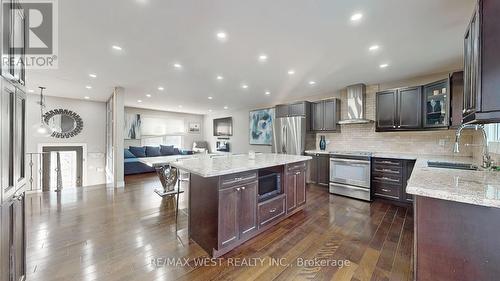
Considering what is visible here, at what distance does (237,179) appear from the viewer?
2205mm

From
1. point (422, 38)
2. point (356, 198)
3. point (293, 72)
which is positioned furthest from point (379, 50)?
point (356, 198)

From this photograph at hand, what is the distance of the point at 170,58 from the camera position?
3199 millimetres

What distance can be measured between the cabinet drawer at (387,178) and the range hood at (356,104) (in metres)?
1.27

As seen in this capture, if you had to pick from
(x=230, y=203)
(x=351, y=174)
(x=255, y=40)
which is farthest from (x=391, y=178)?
(x=255, y=40)

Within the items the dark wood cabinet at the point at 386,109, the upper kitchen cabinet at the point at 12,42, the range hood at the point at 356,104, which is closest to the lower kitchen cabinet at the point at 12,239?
the upper kitchen cabinet at the point at 12,42

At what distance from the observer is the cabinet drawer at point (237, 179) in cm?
207

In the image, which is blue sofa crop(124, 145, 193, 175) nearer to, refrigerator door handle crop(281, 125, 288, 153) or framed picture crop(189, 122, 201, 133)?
framed picture crop(189, 122, 201, 133)

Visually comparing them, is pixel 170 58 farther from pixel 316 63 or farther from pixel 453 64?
pixel 453 64

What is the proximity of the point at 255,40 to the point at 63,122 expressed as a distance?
7747 millimetres

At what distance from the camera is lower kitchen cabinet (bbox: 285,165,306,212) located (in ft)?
9.93

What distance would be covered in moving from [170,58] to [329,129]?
4060 millimetres

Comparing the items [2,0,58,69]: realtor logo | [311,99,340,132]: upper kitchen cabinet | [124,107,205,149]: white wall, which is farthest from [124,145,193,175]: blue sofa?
[311,99,340,132]: upper kitchen cabinet

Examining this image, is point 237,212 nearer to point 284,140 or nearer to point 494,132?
point 494,132

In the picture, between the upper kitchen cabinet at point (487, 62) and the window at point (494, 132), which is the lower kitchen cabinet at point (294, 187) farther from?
the window at point (494, 132)
